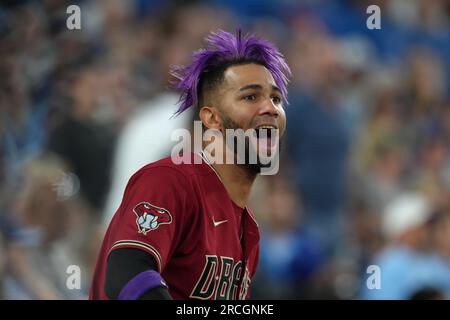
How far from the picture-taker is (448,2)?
845 centimetres

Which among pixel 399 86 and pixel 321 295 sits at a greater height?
pixel 399 86

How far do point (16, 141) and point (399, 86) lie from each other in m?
3.44

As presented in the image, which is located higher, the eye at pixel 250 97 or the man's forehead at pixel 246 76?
the man's forehead at pixel 246 76

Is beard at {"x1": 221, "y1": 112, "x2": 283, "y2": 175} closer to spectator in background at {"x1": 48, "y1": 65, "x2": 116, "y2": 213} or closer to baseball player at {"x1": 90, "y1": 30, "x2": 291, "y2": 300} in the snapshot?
baseball player at {"x1": 90, "y1": 30, "x2": 291, "y2": 300}

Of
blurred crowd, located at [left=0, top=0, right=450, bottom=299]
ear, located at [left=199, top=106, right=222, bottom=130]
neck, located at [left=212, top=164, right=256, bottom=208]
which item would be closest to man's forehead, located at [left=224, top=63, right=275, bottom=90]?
ear, located at [left=199, top=106, right=222, bottom=130]

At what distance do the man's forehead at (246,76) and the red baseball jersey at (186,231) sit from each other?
283mm

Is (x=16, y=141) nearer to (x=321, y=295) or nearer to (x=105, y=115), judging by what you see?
(x=105, y=115)

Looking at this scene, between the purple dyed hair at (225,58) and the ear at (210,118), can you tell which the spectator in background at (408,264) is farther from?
the ear at (210,118)

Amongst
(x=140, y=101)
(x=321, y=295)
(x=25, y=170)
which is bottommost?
(x=321, y=295)

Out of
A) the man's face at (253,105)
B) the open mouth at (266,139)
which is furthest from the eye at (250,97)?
the open mouth at (266,139)

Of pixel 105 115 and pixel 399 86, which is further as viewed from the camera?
pixel 399 86

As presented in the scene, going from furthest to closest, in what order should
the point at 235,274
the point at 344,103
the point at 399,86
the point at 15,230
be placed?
the point at 399,86 < the point at 344,103 < the point at 15,230 < the point at 235,274

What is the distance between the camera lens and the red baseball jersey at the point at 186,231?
271 cm

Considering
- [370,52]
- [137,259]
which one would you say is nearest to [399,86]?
[370,52]
